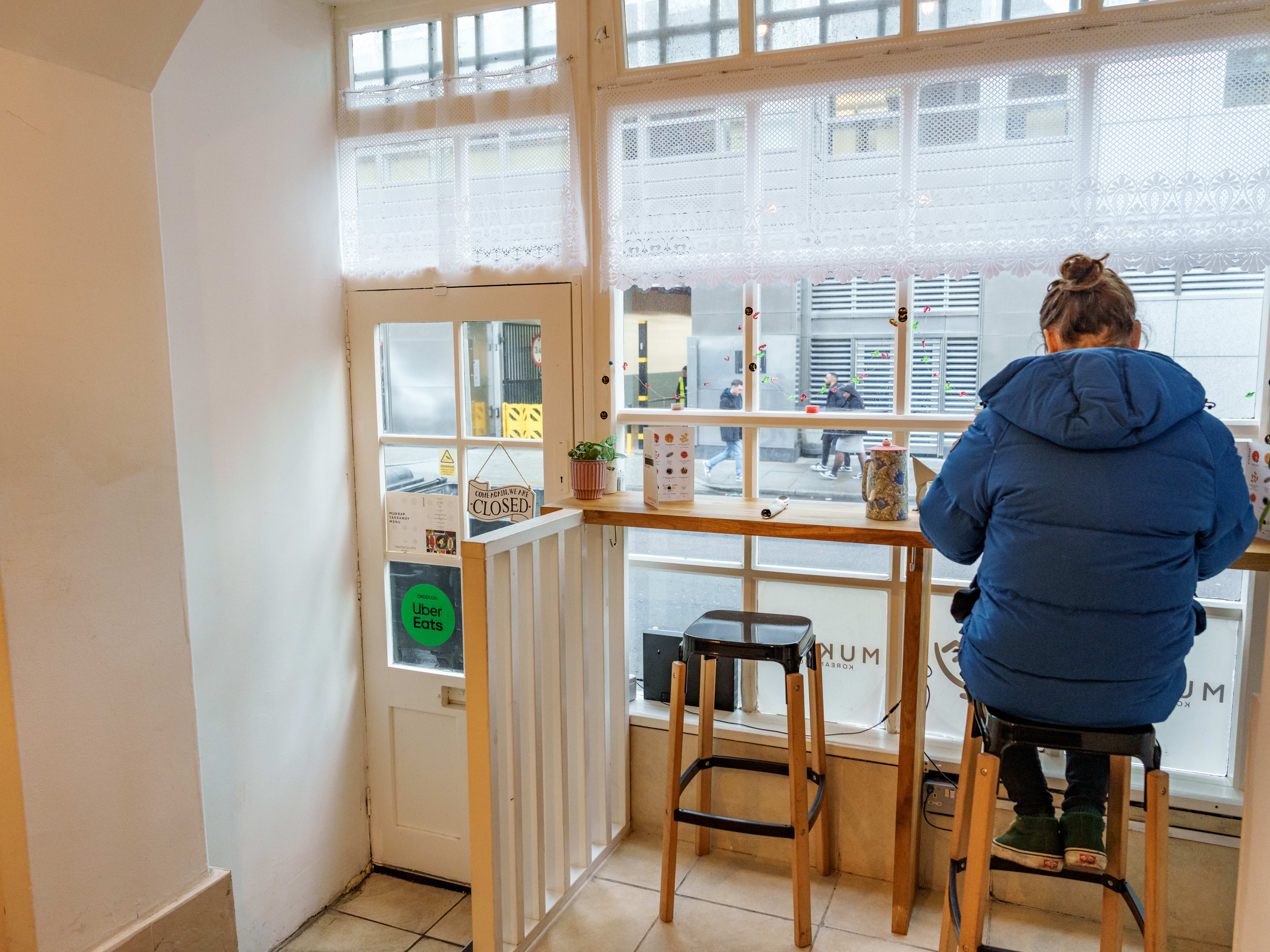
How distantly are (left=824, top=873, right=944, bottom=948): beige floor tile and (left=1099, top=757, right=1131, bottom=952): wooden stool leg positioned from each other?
0.58 metres

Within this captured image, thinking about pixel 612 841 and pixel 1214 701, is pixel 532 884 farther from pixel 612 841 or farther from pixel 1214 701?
pixel 1214 701

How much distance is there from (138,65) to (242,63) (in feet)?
2.72

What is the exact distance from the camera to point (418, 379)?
324 cm

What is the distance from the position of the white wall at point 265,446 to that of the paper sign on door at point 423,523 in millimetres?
177

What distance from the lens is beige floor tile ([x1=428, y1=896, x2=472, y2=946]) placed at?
3.08m

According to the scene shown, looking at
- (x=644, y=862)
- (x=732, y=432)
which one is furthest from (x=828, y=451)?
(x=644, y=862)

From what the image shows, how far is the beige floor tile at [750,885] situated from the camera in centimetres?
250

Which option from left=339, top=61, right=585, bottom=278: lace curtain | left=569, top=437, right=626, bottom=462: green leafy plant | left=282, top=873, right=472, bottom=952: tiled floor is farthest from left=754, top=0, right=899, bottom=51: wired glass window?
left=282, top=873, right=472, bottom=952: tiled floor

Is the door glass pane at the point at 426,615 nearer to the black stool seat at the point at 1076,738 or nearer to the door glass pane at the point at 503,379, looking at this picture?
the door glass pane at the point at 503,379

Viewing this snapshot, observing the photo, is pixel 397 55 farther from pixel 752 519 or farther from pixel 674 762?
pixel 674 762

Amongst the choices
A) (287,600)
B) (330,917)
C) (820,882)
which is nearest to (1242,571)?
(820,882)

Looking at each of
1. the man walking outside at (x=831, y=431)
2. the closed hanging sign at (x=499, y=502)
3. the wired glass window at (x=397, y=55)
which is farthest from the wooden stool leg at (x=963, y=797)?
the wired glass window at (x=397, y=55)

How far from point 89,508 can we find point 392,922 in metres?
1.89

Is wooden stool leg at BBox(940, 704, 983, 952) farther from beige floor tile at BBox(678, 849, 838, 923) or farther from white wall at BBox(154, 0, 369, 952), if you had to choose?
white wall at BBox(154, 0, 369, 952)
